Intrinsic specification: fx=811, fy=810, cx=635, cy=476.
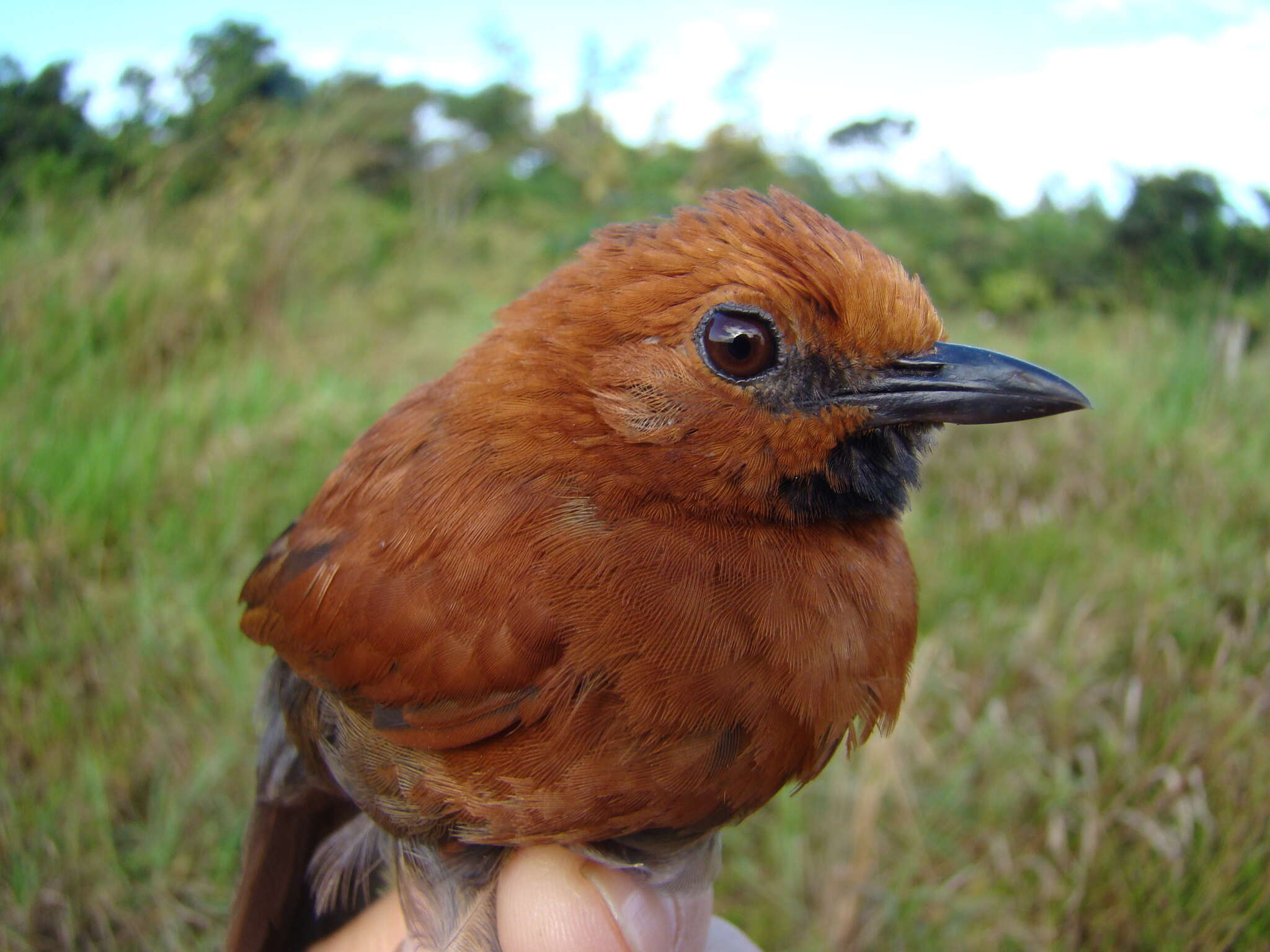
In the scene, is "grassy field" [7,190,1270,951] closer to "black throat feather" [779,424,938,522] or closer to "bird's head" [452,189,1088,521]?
"black throat feather" [779,424,938,522]

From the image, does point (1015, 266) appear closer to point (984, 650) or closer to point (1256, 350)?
point (1256, 350)

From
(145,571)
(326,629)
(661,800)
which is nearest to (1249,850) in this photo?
(661,800)

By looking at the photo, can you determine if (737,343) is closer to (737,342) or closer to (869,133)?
(737,342)

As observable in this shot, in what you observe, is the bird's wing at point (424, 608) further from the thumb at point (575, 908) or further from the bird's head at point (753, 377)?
the thumb at point (575, 908)

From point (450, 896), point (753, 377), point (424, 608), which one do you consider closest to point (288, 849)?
point (450, 896)

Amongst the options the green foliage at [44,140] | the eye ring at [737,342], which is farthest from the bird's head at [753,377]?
the green foliage at [44,140]

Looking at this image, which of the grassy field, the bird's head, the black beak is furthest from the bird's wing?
the grassy field
